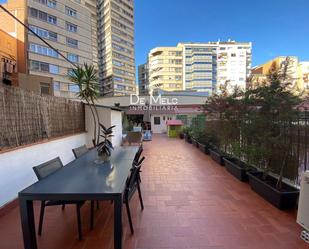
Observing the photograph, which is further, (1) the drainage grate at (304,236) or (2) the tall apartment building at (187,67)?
(2) the tall apartment building at (187,67)

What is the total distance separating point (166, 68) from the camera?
2357 inches

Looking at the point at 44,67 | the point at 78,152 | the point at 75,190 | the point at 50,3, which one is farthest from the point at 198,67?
the point at 75,190

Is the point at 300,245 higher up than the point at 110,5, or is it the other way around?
the point at 110,5

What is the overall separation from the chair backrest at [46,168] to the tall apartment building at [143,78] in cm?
6481

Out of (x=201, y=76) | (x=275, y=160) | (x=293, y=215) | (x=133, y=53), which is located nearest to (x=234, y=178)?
(x=275, y=160)

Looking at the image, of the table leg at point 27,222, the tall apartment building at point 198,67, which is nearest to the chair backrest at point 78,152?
the table leg at point 27,222

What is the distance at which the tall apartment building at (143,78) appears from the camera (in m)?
67.6

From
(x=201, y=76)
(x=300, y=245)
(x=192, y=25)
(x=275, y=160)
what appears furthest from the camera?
(x=201, y=76)

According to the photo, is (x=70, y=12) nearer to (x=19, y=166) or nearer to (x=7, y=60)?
(x=7, y=60)

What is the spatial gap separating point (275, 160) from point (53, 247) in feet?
11.0

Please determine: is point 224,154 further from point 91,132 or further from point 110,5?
point 110,5

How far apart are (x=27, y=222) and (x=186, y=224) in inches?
66.1

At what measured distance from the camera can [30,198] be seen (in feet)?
5.60

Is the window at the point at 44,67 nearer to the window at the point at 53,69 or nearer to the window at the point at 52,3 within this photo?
the window at the point at 53,69
